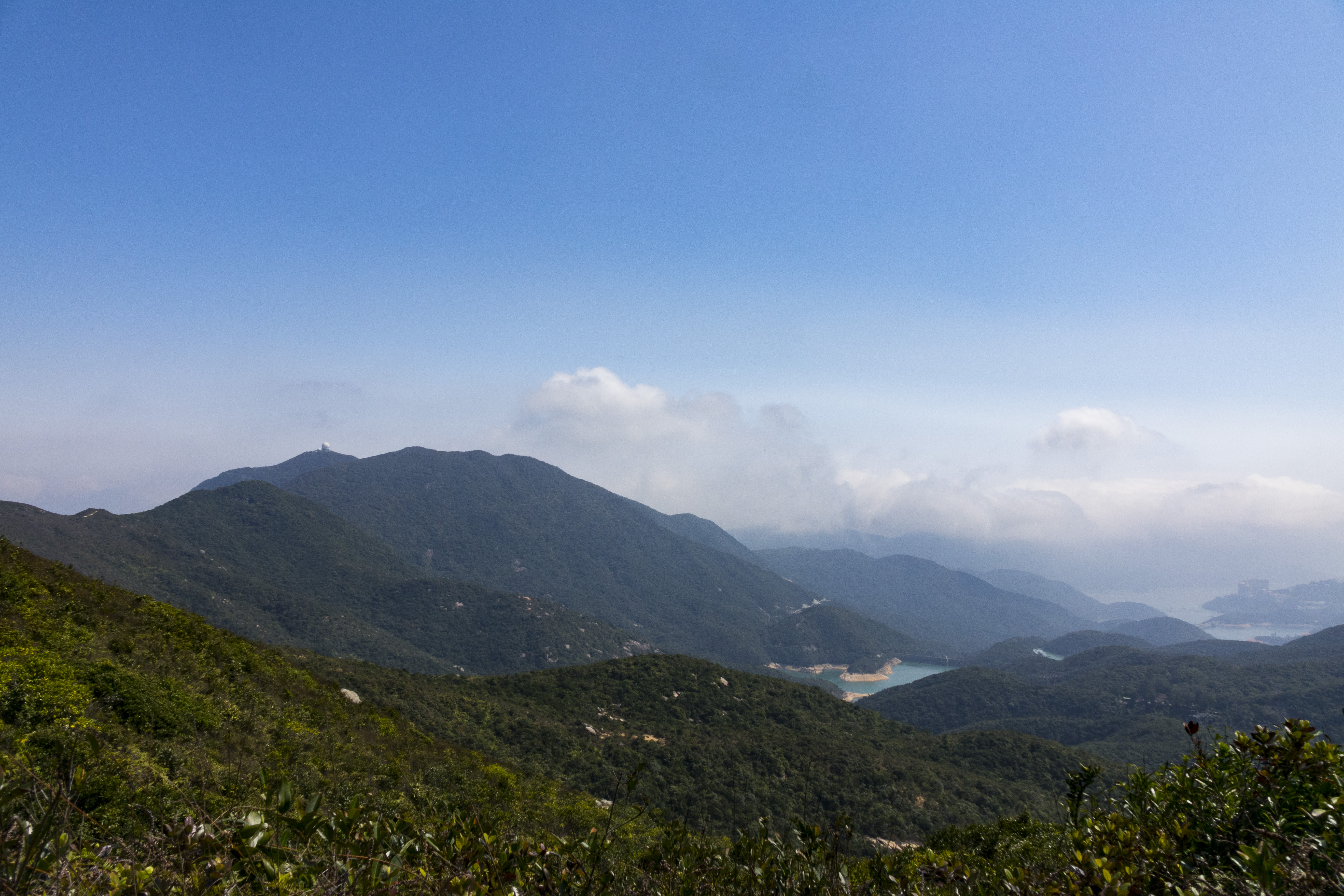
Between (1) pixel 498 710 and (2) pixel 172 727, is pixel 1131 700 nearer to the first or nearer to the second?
(1) pixel 498 710

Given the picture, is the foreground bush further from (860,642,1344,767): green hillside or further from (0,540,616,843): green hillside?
(860,642,1344,767): green hillside

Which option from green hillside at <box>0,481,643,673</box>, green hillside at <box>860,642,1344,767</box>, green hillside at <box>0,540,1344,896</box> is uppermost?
green hillside at <box>0,540,1344,896</box>

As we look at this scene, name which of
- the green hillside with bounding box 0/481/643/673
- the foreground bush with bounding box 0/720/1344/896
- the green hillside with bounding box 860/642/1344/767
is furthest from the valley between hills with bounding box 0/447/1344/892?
the green hillside with bounding box 0/481/643/673

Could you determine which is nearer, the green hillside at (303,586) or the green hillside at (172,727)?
the green hillside at (172,727)

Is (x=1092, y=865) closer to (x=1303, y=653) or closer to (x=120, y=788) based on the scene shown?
(x=120, y=788)

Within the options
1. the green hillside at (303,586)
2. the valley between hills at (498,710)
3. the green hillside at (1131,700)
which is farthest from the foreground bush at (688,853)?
the green hillside at (303,586)

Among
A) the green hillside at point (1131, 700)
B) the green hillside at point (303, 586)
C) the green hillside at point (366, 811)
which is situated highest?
the green hillside at point (366, 811)

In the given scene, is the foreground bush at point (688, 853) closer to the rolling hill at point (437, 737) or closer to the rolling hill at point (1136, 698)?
the rolling hill at point (437, 737)

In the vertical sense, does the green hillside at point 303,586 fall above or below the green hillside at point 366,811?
below
